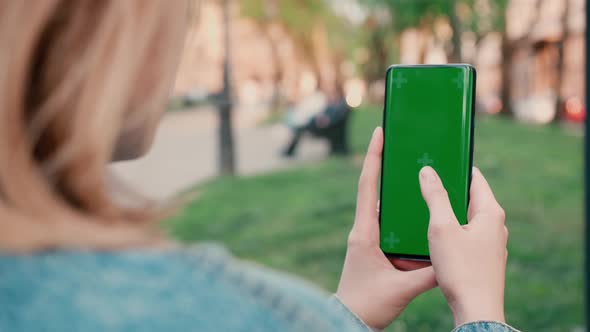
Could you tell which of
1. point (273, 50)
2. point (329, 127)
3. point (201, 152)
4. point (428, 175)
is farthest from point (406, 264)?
point (273, 50)

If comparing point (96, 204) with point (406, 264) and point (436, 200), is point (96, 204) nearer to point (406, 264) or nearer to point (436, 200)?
point (436, 200)

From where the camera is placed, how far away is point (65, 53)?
1.82 feet

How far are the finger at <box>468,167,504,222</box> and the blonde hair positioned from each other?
0.48 meters

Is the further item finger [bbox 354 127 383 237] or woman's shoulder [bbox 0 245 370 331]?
finger [bbox 354 127 383 237]

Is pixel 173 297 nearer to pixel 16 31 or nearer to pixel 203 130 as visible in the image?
pixel 16 31

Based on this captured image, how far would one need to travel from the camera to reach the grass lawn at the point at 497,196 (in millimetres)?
3939

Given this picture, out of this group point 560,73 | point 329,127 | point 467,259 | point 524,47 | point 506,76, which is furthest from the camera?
point 560,73

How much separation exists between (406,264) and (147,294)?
1.92 feet

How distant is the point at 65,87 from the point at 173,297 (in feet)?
0.59

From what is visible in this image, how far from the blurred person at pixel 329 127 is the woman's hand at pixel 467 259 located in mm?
7845

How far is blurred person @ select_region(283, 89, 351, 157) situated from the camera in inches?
346

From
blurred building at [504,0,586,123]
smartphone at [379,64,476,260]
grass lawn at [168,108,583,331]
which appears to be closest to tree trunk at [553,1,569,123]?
blurred building at [504,0,586,123]

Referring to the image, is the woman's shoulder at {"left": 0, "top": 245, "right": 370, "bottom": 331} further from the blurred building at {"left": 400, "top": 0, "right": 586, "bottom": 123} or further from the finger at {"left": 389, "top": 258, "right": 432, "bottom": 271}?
the blurred building at {"left": 400, "top": 0, "right": 586, "bottom": 123}

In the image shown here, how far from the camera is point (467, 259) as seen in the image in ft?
2.74
